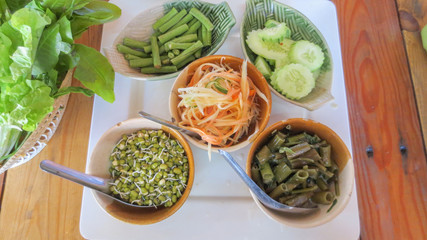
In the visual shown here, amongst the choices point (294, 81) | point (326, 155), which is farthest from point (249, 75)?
point (326, 155)

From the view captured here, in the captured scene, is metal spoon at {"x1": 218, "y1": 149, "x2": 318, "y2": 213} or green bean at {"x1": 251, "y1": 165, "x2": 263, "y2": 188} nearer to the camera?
metal spoon at {"x1": 218, "y1": 149, "x2": 318, "y2": 213}

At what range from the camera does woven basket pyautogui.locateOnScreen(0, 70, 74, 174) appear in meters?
1.44

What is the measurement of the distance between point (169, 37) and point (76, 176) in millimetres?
906

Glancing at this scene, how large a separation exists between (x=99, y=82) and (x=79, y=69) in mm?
117

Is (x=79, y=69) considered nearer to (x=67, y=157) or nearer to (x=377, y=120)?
(x=67, y=157)

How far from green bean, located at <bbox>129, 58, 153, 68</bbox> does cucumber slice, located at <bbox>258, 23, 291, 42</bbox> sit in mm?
628

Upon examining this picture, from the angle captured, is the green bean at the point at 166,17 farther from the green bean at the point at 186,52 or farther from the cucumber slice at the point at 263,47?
the cucumber slice at the point at 263,47

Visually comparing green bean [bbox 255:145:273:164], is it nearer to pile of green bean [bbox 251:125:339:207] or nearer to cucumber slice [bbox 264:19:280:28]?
pile of green bean [bbox 251:125:339:207]

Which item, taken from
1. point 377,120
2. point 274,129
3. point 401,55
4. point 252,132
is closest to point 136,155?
point 252,132

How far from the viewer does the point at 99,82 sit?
149 centimetres

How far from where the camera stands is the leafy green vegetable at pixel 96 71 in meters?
1.49

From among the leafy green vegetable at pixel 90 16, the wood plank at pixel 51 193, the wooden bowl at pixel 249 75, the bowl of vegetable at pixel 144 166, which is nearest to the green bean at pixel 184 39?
the wooden bowl at pixel 249 75

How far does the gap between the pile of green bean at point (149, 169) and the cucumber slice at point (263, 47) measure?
648 millimetres

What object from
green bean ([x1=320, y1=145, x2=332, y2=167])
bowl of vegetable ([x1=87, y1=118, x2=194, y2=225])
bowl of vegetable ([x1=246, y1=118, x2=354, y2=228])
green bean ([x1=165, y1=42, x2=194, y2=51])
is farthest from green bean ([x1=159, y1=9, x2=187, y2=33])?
green bean ([x1=320, y1=145, x2=332, y2=167])
